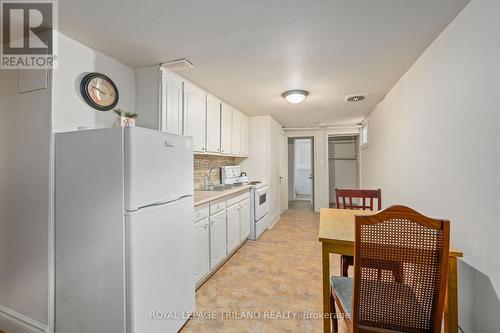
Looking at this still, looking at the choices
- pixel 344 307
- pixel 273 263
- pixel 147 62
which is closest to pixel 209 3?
pixel 147 62

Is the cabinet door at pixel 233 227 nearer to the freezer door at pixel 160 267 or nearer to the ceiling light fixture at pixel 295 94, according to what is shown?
the freezer door at pixel 160 267

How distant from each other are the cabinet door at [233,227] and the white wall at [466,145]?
2.03 meters

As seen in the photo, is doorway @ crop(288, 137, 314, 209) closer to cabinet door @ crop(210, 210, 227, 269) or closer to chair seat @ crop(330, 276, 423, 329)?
cabinet door @ crop(210, 210, 227, 269)

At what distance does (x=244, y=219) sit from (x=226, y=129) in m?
1.43

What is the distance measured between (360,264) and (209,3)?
1.68 m

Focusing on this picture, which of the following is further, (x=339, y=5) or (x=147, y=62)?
(x=147, y=62)

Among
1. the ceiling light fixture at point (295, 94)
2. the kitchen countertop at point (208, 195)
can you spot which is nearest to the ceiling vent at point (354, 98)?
the ceiling light fixture at point (295, 94)

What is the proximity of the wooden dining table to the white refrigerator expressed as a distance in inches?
42.9

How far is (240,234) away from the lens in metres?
3.23

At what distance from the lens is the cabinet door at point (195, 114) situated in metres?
2.52

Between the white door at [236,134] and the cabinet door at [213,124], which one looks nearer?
the cabinet door at [213,124]

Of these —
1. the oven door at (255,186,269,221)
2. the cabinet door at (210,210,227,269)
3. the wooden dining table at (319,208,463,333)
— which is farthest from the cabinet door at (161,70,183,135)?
the oven door at (255,186,269,221)

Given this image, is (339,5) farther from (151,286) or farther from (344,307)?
(151,286)

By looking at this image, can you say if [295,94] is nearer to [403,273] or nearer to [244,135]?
[244,135]
